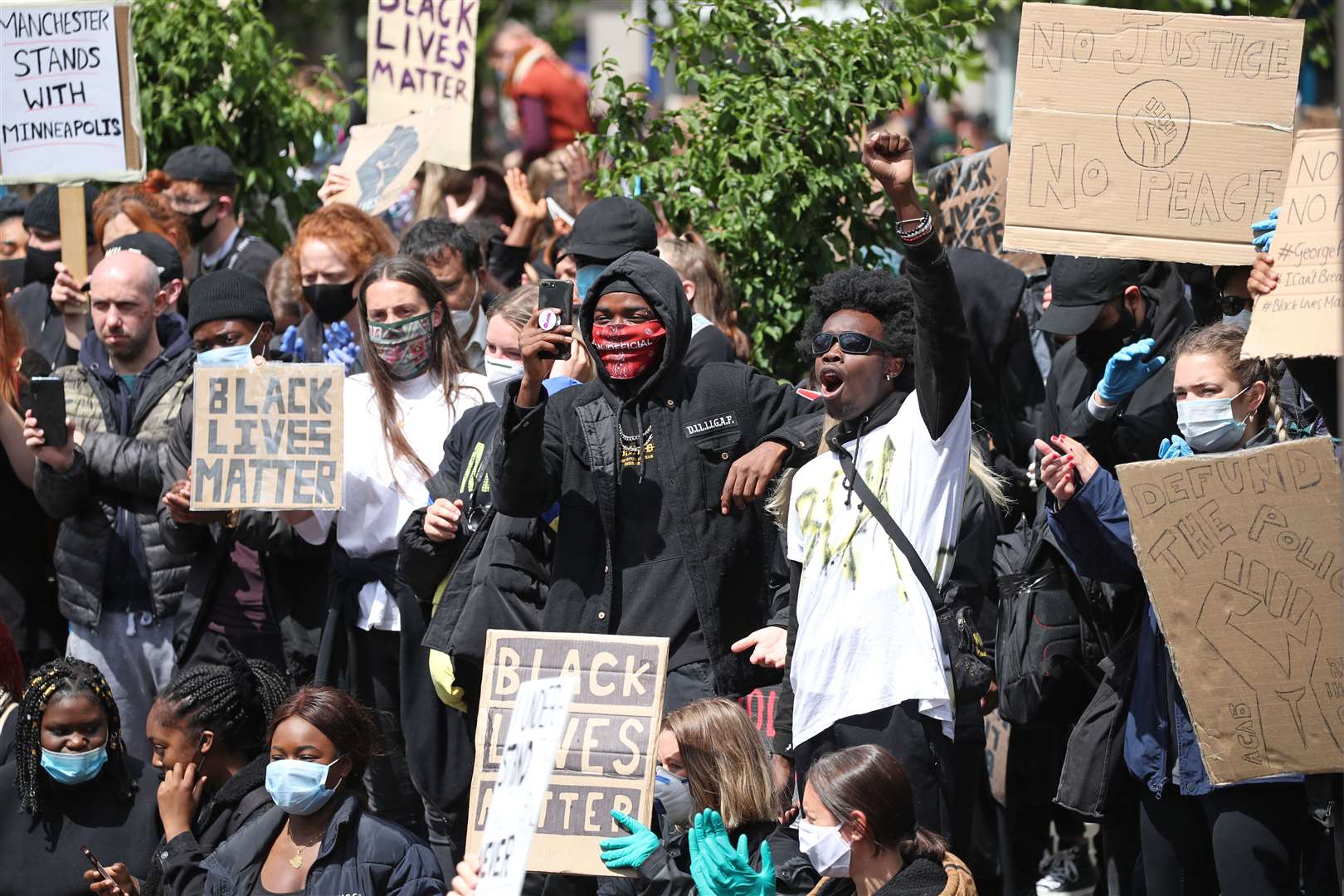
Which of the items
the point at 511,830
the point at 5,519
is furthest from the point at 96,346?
the point at 511,830

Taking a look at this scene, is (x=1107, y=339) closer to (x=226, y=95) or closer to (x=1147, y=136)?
(x=1147, y=136)

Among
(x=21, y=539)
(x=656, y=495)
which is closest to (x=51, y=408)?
(x=21, y=539)

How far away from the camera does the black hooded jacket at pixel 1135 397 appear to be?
6141mm

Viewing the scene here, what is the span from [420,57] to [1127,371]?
4885 mm

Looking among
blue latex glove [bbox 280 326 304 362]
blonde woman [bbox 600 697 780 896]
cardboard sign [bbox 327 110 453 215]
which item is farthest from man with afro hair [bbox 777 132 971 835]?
cardboard sign [bbox 327 110 453 215]

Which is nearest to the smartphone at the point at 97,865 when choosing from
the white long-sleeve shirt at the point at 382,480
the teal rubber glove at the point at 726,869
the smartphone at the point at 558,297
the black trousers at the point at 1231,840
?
the white long-sleeve shirt at the point at 382,480

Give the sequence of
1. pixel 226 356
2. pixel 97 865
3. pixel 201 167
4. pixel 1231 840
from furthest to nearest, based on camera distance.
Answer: pixel 201 167 < pixel 226 356 < pixel 97 865 < pixel 1231 840

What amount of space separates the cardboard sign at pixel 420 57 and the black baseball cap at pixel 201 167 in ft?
2.81

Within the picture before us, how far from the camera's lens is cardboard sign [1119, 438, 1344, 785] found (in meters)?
4.95

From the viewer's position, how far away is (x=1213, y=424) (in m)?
5.45

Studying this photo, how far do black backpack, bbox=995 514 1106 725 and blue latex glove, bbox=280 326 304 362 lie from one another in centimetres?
349

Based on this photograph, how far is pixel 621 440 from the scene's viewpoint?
19.1 feet

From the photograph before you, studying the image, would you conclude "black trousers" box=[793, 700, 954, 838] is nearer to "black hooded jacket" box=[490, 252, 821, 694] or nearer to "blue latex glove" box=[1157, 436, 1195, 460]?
"black hooded jacket" box=[490, 252, 821, 694]

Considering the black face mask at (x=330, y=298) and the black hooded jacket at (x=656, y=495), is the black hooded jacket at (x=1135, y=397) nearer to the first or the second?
the black hooded jacket at (x=656, y=495)
